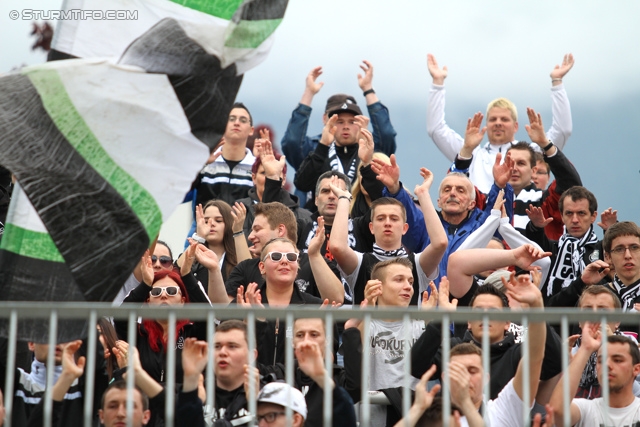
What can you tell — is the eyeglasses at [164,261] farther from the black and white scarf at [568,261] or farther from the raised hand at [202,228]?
the black and white scarf at [568,261]

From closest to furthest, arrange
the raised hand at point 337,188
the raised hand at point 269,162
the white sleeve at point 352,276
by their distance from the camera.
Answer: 1. the white sleeve at point 352,276
2. the raised hand at point 337,188
3. the raised hand at point 269,162

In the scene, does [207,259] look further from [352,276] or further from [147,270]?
[352,276]

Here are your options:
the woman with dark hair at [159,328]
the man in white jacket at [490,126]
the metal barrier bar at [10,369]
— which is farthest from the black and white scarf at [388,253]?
the metal barrier bar at [10,369]

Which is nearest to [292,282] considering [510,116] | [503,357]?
[503,357]

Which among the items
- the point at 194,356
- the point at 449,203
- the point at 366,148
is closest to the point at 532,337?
the point at 194,356

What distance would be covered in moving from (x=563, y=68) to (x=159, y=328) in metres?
5.49

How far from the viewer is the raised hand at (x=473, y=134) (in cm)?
1069

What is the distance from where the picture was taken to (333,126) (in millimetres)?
10891

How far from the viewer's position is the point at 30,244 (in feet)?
20.6

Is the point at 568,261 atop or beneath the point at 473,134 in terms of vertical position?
beneath

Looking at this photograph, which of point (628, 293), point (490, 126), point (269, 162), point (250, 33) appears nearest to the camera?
point (250, 33)

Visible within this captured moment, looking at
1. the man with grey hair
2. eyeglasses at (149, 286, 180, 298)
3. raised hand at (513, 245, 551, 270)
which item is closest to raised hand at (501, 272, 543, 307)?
raised hand at (513, 245, 551, 270)

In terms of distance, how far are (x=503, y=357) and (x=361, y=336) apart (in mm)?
834

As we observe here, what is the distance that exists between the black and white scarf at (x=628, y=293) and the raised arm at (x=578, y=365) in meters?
1.90
